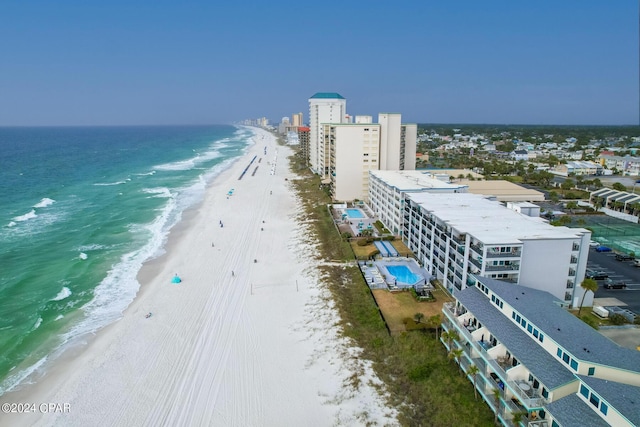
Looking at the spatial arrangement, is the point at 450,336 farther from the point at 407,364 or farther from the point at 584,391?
the point at 584,391

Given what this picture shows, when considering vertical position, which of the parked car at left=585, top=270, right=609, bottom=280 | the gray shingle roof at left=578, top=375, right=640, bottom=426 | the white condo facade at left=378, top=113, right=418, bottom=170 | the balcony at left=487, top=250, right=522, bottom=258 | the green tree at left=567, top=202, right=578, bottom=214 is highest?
the white condo facade at left=378, top=113, right=418, bottom=170

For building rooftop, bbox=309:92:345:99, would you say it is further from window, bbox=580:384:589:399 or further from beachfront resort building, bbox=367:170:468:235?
window, bbox=580:384:589:399

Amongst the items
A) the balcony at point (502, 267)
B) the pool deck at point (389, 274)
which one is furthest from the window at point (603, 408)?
the pool deck at point (389, 274)

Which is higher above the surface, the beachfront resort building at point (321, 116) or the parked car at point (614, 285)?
the beachfront resort building at point (321, 116)

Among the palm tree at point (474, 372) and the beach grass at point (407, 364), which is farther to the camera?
the palm tree at point (474, 372)

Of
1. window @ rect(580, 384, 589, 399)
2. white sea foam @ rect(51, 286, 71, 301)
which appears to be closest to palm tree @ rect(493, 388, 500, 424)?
window @ rect(580, 384, 589, 399)

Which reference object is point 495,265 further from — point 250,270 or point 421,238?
point 250,270

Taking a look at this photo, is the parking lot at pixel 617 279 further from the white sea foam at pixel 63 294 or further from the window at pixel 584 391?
the white sea foam at pixel 63 294
